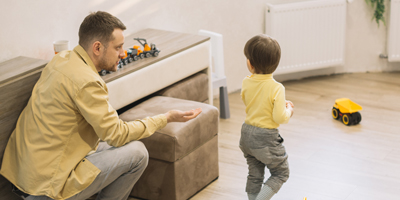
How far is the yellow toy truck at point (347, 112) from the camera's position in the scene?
10.6 ft

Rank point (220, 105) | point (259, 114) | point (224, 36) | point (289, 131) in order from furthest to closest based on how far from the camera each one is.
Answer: point (224, 36) < point (220, 105) < point (289, 131) < point (259, 114)

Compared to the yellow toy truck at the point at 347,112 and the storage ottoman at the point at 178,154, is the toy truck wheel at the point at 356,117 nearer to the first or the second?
the yellow toy truck at the point at 347,112

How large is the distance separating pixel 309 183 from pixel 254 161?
52cm

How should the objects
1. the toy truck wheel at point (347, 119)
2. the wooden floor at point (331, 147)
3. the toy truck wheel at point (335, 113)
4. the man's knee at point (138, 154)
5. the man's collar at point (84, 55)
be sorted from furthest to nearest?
1. the toy truck wheel at point (335, 113)
2. the toy truck wheel at point (347, 119)
3. the wooden floor at point (331, 147)
4. the man's knee at point (138, 154)
5. the man's collar at point (84, 55)

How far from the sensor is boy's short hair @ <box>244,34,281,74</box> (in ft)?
6.41

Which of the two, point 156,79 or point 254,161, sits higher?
point 156,79

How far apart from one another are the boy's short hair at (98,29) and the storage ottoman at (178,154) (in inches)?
21.7

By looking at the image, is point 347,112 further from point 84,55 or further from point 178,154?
point 84,55

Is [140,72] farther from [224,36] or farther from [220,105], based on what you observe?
[224,36]

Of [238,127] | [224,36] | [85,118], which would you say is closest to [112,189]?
[85,118]

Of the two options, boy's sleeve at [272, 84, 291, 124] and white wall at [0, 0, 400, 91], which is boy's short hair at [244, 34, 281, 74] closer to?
boy's sleeve at [272, 84, 291, 124]

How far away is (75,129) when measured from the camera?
187 centimetres

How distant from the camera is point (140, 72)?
254 centimetres

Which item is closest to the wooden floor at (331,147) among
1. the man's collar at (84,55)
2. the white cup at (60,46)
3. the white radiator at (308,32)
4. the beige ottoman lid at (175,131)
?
the white radiator at (308,32)
